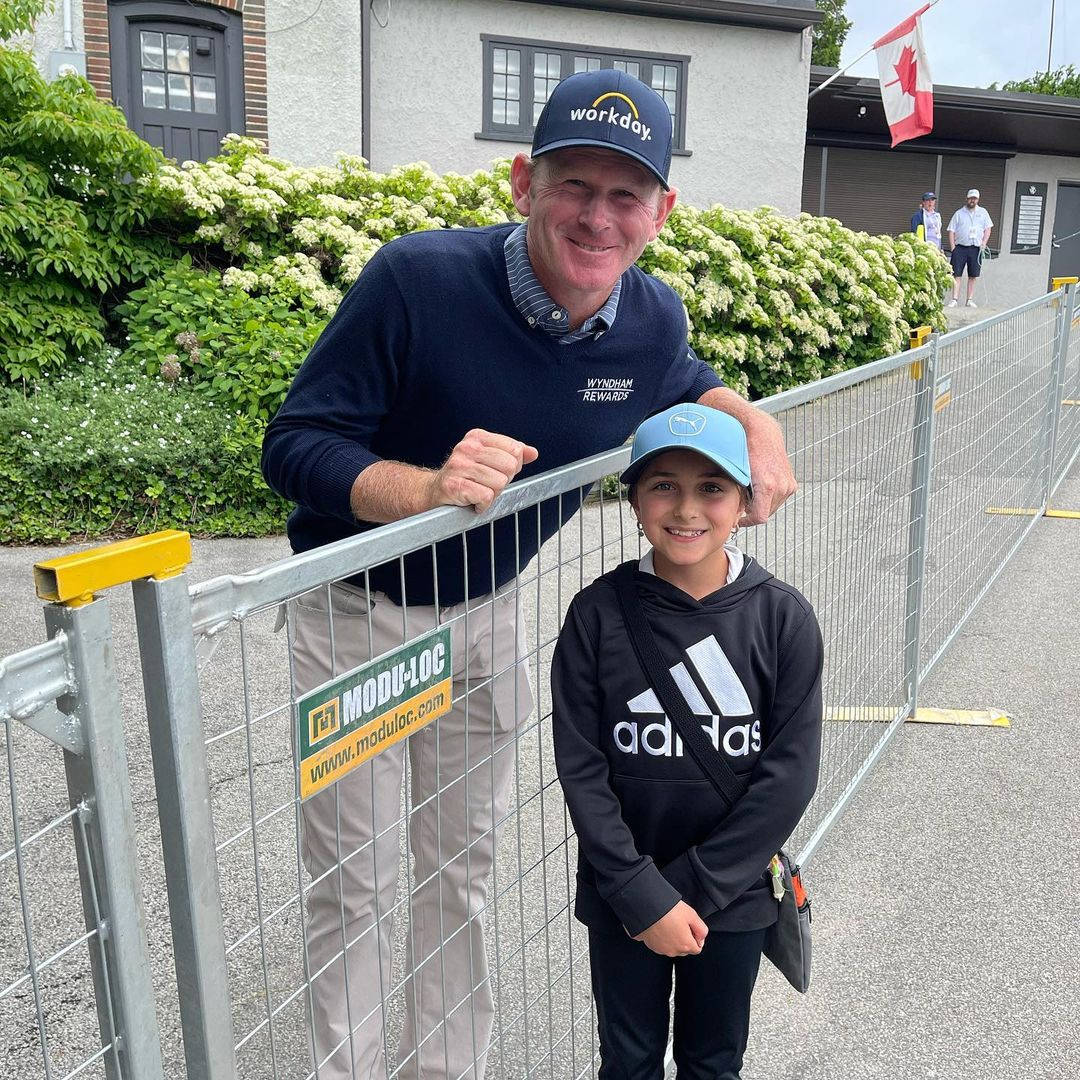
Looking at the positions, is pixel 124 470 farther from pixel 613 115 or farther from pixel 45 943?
pixel 613 115

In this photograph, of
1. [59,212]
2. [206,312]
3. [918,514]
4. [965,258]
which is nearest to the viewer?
[918,514]

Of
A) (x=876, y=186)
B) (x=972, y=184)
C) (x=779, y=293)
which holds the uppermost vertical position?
(x=972, y=184)

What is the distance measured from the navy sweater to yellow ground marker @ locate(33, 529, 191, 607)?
2.67 ft

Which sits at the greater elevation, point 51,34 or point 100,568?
point 51,34

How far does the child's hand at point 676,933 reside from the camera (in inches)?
76.4

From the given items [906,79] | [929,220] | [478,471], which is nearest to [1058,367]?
[478,471]

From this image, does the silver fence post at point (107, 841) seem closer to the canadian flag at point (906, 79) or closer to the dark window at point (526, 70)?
the dark window at point (526, 70)

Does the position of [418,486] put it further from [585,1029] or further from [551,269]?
[585,1029]

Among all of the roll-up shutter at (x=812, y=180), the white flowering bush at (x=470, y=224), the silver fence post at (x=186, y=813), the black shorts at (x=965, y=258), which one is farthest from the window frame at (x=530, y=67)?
the silver fence post at (x=186, y=813)

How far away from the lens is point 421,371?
7.09 ft

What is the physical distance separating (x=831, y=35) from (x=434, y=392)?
165ft

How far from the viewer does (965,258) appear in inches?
797

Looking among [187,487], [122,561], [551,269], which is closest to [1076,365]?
[187,487]

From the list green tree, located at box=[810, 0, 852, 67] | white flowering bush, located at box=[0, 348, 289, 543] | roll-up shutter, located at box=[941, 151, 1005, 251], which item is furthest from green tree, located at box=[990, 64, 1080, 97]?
white flowering bush, located at box=[0, 348, 289, 543]
